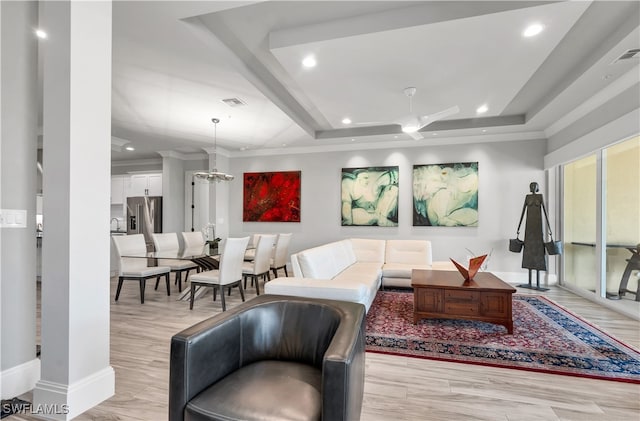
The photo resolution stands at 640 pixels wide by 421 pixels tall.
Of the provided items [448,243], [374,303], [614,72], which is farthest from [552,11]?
[448,243]

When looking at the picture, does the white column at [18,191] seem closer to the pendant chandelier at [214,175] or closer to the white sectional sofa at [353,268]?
the white sectional sofa at [353,268]

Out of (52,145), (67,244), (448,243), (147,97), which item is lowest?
(448,243)

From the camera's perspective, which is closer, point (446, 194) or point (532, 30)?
point (532, 30)

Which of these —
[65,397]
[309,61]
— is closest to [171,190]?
[309,61]

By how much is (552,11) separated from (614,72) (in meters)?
1.63

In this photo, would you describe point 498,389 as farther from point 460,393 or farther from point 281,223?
point 281,223

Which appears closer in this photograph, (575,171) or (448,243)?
(575,171)

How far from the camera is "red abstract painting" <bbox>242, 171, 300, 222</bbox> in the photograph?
670cm

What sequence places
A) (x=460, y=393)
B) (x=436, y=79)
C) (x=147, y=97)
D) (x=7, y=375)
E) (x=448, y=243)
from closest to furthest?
(x=7, y=375)
(x=460, y=393)
(x=436, y=79)
(x=147, y=97)
(x=448, y=243)

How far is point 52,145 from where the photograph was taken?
1722 mm

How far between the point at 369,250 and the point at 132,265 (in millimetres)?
3662

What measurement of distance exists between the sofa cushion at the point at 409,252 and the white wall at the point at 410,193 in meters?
0.76

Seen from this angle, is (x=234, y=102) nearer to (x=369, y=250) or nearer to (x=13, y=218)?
(x=13, y=218)

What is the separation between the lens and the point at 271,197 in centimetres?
684
